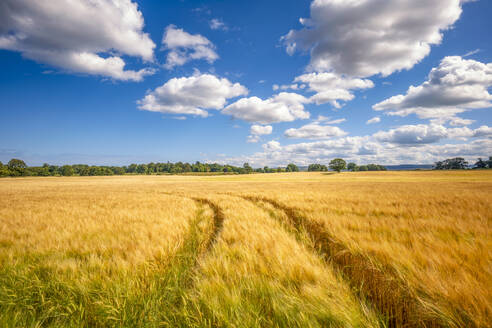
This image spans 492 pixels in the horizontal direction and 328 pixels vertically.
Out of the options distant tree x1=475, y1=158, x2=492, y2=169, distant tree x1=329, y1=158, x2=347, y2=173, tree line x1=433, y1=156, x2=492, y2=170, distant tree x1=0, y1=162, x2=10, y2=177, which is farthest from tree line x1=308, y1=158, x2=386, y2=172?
distant tree x1=0, y1=162, x2=10, y2=177

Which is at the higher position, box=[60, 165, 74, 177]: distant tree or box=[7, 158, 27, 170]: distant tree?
box=[7, 158, 27, 170]: distant tree

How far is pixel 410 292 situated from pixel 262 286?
1824mm

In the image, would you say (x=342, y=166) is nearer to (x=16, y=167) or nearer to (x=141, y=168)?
(x=141, y=168)

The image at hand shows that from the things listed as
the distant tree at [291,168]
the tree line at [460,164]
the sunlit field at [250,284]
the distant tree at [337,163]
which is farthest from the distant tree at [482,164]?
the sunlit field at [250,284]

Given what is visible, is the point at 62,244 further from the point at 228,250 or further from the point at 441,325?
the point at 441,325

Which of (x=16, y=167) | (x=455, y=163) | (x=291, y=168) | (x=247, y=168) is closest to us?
(x=16, y=167)

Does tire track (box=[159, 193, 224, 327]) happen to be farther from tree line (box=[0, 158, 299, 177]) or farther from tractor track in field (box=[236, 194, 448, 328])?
tree line (box=[0, 158, 299, 177])

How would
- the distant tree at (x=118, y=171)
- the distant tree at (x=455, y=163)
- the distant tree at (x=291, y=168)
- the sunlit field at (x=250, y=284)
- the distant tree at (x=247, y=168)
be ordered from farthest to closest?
1. the distant tree at (x=291, y=168)
2. the distant tree at (x=247, y=168)
3. the distant tree at (x=118, y=171)
4. the distant tree at (x=455, y=163)
5. the sunlit field at (x=250, y=284)

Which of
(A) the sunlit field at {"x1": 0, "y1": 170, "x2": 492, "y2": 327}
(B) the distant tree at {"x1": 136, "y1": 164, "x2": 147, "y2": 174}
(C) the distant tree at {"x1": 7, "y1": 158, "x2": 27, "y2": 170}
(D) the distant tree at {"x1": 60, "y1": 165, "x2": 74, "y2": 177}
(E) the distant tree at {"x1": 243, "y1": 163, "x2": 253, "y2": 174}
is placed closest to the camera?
(A) the sunlit field at {"x1": 0, "y1": 170, "x2": 492, "y2": 327}

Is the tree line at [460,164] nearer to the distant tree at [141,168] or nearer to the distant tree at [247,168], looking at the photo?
the distant tree at [247,168]

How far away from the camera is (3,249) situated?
13.0 ft

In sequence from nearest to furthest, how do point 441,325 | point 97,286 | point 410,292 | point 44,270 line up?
point 441,325
point 410,292
point 97,286
point 44,270

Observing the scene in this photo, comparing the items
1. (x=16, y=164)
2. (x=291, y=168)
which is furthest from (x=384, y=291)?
(x=16, y=164)

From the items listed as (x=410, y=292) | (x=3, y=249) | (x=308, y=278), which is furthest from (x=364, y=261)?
(x=3, y=249)
